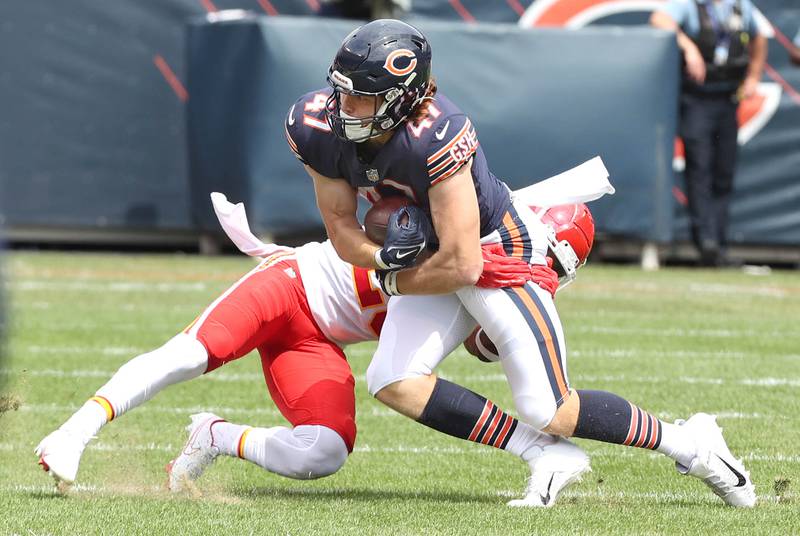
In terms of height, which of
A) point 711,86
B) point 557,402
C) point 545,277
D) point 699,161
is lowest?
point 699,161

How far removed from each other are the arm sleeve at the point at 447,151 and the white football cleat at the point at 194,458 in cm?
110

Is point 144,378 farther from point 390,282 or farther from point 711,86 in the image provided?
point 711,86

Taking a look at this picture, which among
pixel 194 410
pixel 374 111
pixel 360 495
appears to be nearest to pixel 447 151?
pixel 374 111

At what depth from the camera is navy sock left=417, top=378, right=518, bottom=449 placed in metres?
4.29

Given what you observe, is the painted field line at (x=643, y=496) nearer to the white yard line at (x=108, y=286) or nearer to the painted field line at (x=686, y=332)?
the painted field line at (x=686, y=332)

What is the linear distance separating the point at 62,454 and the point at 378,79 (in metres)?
1.34

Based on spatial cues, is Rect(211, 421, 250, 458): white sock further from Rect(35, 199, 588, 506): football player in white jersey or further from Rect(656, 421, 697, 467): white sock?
Rect(656, 421, 697, 467): white sock

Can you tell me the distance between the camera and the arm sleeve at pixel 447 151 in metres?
4.05

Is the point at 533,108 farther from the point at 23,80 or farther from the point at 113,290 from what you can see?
the point at 23,80

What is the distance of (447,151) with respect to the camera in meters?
4.05

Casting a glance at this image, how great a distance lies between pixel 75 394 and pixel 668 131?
6377 mm

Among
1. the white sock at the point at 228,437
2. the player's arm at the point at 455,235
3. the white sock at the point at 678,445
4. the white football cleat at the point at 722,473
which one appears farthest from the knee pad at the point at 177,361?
the white football cleat at the point at 722,473

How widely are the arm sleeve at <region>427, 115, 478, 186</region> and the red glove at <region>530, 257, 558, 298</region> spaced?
0.47 metres

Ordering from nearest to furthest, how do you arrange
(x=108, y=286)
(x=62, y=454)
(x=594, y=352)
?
(x=62, y=454) → (x=594, y=352) → (x=108, y=286)
